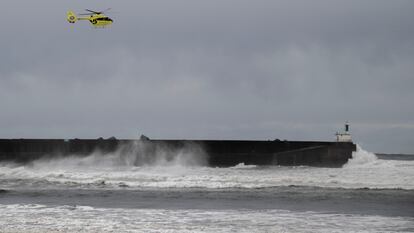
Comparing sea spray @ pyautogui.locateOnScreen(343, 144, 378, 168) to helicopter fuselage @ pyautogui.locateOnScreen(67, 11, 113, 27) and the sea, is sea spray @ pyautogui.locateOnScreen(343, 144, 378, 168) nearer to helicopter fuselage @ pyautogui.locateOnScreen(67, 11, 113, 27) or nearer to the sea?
the sea

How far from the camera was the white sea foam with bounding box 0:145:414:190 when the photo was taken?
23.8m

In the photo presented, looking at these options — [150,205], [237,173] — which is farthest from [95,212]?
[237,173]

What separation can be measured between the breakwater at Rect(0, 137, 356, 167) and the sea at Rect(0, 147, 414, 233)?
0.35 metres

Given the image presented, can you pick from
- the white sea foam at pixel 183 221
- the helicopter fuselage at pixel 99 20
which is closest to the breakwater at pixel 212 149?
the helicopter fuselage at pixel 99 20

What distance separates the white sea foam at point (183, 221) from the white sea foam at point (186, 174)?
7.33m

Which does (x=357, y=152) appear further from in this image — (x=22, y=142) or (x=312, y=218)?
(x=22, y=142)

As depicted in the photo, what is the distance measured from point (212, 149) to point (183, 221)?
1374cm

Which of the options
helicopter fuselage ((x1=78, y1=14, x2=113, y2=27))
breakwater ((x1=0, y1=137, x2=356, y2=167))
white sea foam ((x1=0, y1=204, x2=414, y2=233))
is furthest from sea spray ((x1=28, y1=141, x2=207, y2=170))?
white sea foam ((x1=0, y1=204, x2=414, y2=233))

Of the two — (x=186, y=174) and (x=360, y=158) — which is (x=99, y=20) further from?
(x=360, y=158)

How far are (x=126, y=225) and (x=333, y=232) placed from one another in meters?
4.56

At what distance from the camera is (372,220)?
585 inches

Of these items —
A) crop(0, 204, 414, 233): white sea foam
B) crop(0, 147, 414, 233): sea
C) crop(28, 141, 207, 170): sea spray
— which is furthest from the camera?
crop(28, 141, 207, 170): sea spray

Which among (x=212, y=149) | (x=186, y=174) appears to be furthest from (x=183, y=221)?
(x=212, y=149)

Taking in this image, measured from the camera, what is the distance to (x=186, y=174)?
2666 cm
